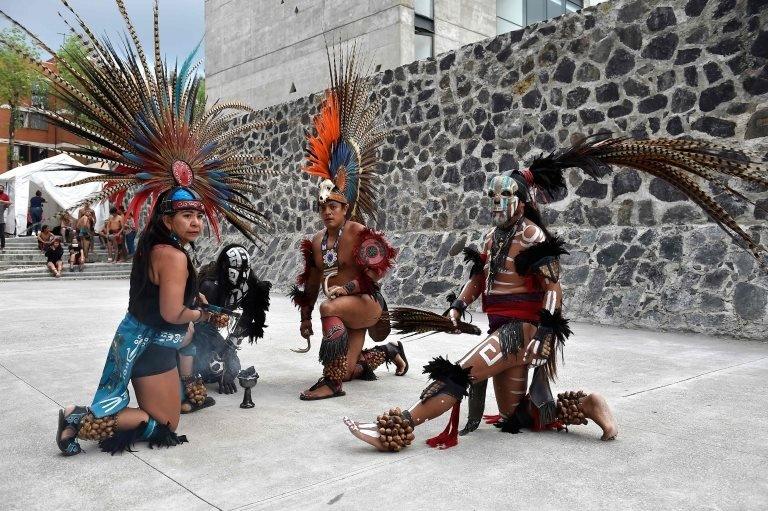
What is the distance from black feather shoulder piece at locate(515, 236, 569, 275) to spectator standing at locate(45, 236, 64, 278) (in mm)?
15121

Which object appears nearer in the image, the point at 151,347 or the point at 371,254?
the point at 151,347

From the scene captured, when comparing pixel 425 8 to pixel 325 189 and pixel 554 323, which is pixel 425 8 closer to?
pixel 325 189

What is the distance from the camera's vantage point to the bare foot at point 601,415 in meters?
3.45

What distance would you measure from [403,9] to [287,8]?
4.82m

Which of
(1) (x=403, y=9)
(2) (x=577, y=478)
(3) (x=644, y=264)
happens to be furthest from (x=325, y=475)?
(1) (x=403, y=9)

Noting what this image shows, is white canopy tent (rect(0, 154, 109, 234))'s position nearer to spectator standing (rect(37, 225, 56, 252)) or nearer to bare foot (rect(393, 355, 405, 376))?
spectator standing (rect(37, 225, 56, 252))

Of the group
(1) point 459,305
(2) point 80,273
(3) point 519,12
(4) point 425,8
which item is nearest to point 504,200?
(1) point 459,305

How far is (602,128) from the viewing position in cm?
841

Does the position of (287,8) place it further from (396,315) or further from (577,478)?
(577,478)

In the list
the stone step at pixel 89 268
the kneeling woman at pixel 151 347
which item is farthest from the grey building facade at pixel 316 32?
the kneeling woman at pixel 151 347

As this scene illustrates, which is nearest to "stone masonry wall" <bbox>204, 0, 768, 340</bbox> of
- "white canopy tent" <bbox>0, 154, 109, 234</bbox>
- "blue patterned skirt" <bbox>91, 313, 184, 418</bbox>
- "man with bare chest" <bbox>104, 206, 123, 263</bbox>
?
"blue patterned skirt" <bbox>91, 313, 184, 418</bbox>

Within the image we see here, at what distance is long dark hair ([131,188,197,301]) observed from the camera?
3436 millimetres

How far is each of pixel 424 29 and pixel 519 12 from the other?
4.77m

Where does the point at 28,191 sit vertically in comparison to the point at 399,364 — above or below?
above
